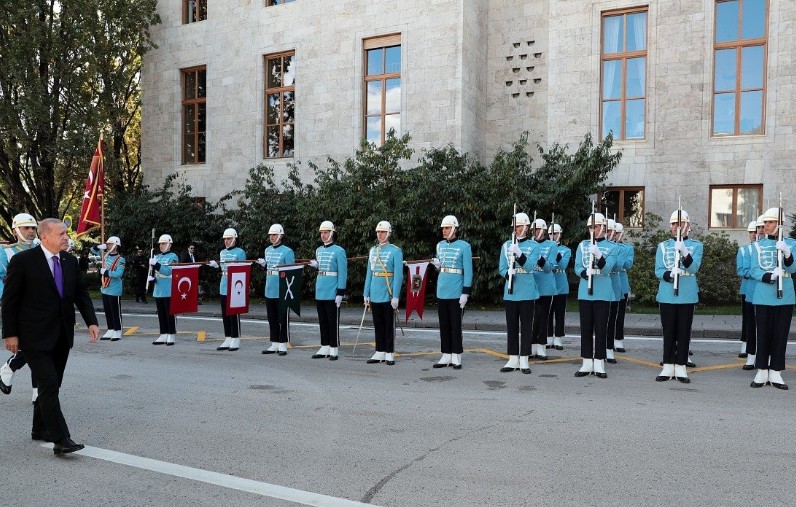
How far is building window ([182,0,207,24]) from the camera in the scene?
28.3 meters

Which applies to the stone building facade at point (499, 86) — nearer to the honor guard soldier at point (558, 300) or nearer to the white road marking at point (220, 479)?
the honor guard soldier at point (558, 300)

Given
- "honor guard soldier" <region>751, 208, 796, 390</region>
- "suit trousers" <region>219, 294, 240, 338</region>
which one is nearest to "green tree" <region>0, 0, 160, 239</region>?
"suit trousers" <region>219, 294, 240, 338</region>

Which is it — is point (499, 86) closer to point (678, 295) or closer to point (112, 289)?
point (112, 289)

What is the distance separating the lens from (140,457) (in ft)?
17.9

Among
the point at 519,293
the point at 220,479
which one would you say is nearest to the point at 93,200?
the point at 519,293

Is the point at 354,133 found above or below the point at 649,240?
above

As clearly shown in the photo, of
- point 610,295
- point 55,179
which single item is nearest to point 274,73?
point 55,179

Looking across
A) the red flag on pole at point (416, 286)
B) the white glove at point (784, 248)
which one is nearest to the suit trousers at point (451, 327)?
the red flag on pole at point (416, 286)

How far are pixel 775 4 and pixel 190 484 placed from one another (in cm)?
2118

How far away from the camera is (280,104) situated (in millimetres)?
26484

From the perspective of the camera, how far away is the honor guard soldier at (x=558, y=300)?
37.5ft

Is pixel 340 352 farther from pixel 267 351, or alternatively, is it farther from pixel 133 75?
pixel 133 75

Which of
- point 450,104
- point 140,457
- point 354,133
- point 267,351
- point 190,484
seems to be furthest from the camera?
point 354,133

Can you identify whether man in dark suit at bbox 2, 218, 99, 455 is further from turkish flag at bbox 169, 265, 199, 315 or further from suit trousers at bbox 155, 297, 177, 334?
suit trousers at bbox 155, 297, 177, 334
